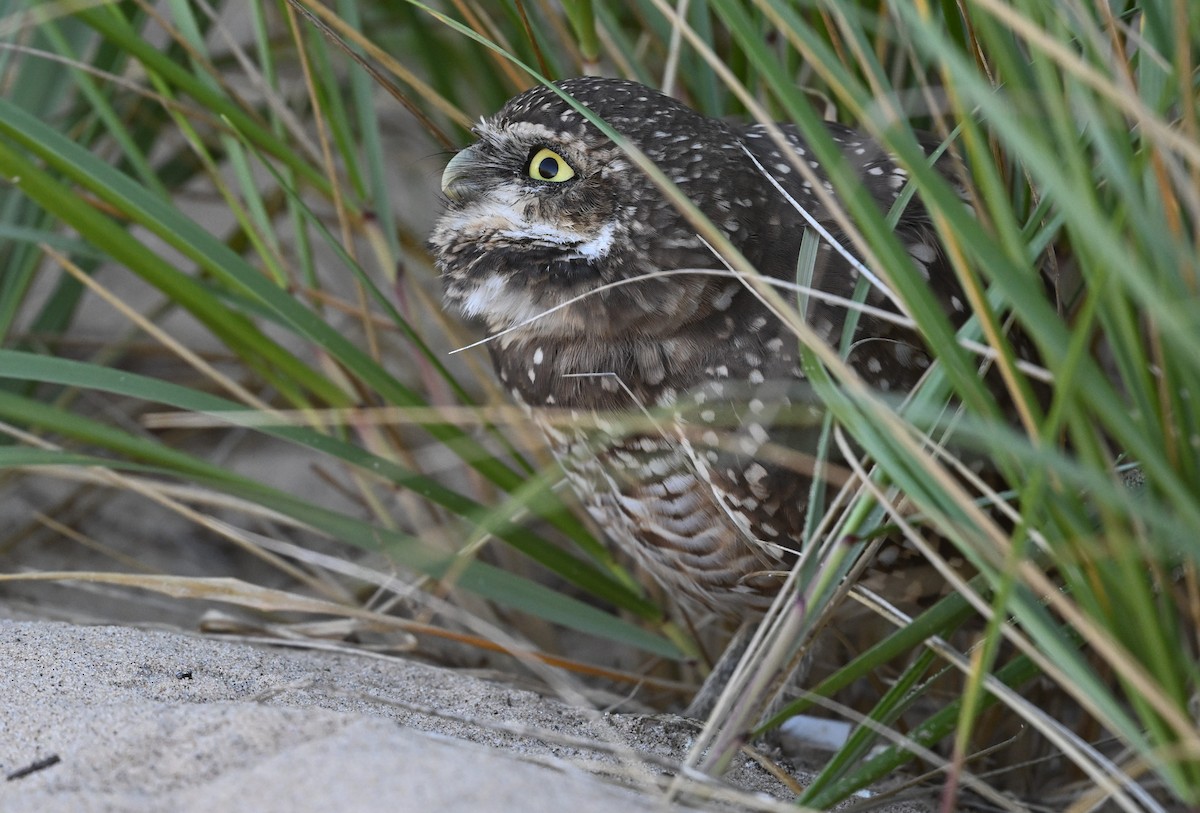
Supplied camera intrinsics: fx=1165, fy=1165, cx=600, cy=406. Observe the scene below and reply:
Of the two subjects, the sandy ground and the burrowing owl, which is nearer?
the sandy ground

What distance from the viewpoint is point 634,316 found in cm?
192

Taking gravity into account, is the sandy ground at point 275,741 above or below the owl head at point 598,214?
below

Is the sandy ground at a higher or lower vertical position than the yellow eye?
lower

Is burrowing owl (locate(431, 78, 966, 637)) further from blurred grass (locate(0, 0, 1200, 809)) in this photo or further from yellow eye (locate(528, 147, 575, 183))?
blurred grass (locate(0, 0, 1200, 809))

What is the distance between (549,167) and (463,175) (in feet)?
0.64

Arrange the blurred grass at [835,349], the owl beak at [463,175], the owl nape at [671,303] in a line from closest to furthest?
the blurred grass at [835,349] < the owl nape at [671,303] < the owl beak at [463,175]

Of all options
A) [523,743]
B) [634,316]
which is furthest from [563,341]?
[523,743]

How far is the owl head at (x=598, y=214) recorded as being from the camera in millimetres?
1894

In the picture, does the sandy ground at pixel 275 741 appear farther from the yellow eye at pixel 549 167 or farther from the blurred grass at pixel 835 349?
the yellow eye at pixel 549 167

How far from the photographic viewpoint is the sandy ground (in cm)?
117

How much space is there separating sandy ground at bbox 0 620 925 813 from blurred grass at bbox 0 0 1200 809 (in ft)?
0.60

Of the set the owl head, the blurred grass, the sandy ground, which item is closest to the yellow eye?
the owl head

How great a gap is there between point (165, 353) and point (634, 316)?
73.0 inches

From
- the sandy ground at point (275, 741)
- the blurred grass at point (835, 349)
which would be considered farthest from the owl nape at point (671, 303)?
the sandy ground at point (275, 741)
